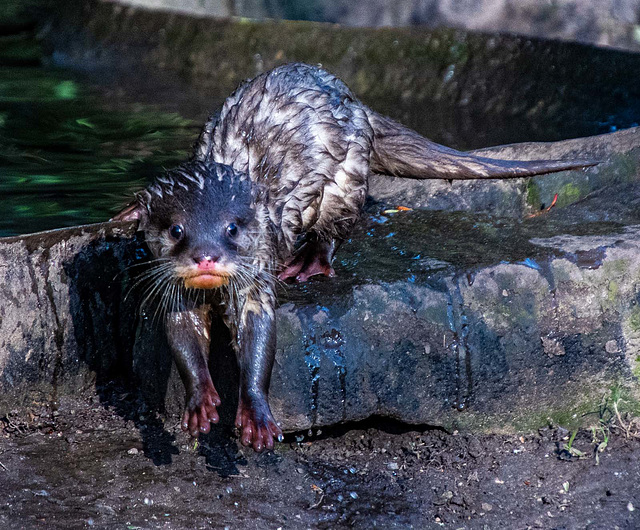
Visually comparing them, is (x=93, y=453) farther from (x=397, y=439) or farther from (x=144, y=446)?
(x=397, y=439)

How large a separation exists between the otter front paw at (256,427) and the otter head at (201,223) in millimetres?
305

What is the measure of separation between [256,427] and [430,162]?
44.6 inches

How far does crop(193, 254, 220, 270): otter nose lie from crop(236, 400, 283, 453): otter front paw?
13.5 inches

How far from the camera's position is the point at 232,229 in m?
2.32

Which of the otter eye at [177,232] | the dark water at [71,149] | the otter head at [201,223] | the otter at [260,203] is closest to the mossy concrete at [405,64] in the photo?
the dark water at [71,149]

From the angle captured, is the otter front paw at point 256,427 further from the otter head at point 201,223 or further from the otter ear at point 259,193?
the otter ear at point 259,193

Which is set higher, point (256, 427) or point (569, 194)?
point (569, 194)

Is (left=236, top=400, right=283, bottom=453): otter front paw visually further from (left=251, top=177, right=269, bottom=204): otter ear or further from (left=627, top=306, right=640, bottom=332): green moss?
(left=627, top=306, right=640, bottom=332): green moss

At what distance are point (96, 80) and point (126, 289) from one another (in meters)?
3.22

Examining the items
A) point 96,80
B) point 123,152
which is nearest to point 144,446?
point 123,152

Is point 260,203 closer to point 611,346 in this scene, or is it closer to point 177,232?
point 177,232

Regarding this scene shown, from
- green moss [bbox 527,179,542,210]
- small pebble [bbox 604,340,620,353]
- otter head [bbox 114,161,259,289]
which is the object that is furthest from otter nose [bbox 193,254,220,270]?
green moss [bbox 527,179,542,210]

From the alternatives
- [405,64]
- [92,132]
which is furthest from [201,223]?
[405,64]

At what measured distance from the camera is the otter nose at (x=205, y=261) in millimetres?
2166
